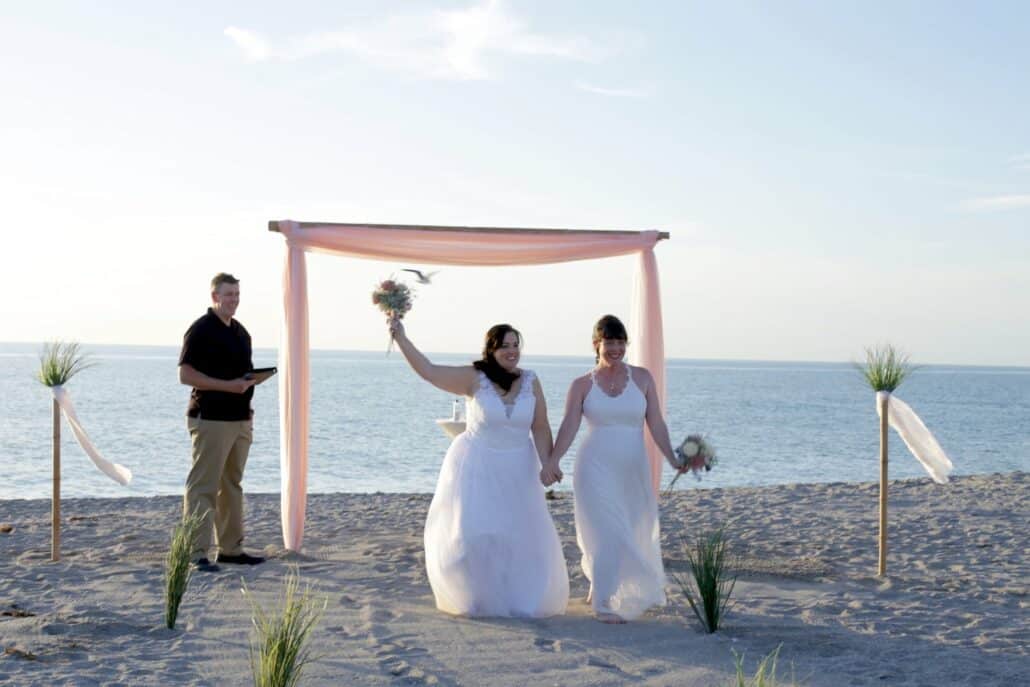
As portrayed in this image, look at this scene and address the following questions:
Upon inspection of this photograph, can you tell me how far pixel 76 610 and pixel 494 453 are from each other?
2.31 m

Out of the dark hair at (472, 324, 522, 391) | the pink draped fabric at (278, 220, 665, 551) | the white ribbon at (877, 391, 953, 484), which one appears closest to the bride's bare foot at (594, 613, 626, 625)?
the dark hair at (472, 324, 522, 391)

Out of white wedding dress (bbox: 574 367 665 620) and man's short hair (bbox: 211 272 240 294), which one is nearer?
white wedding dress (bbox: 574 367 665 620)

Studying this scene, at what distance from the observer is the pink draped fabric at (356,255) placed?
7.14 metres

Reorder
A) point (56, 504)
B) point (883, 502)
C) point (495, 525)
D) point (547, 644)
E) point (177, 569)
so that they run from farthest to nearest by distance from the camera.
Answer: point (56, 504) → point (883, 502) → point (495, 525) → point (177, 569) → point (547, 644)

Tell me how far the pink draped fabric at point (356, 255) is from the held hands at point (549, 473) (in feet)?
5.71

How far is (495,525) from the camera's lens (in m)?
5.62

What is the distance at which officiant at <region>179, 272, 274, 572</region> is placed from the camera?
6.70 meters

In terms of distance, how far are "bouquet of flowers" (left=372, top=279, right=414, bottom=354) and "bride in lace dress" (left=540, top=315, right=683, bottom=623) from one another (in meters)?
1.13

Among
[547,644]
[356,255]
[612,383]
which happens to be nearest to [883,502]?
[612,383]

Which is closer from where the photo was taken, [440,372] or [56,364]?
[440,372]

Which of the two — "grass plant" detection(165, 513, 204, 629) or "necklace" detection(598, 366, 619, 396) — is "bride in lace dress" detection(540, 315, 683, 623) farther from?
"grass plant" detection(165, 513, 204, 629)

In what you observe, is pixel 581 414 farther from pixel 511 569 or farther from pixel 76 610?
pixel 76 610

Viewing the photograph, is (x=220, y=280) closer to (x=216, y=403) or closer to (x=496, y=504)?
(x=216, y=403)

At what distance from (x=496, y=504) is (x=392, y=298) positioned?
4.60 ft
